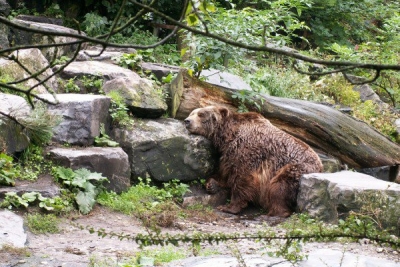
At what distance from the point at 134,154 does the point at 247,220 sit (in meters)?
1.84

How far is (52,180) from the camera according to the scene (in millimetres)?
7301

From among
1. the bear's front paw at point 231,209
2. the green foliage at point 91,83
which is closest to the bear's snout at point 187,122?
the bear's front paw at point 231,209

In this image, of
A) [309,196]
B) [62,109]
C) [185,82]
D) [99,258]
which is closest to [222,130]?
[185,82]

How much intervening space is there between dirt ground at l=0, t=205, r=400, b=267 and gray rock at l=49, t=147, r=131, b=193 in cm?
51

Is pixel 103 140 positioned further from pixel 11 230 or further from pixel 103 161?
pixel 11 230

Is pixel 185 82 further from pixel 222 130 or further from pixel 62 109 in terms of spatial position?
pixel 62 109

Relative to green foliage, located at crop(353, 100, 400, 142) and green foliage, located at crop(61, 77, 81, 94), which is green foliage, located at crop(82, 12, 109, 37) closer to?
green foliage, located at crop(61, 77, 81, 94)

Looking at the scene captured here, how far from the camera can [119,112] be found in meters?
8.62

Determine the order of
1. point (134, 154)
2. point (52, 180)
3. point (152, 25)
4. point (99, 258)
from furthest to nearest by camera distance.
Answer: point (152, 25) → point (134, 154) → point (52, 180) → point (99, 258)

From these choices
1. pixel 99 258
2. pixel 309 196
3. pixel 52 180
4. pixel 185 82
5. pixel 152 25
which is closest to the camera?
pixel 99 258

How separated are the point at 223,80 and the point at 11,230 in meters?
4.53

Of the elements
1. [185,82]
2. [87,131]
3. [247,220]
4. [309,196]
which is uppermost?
[185,82]

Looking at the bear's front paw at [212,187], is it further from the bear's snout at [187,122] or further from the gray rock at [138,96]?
the gray rock at [138,96]

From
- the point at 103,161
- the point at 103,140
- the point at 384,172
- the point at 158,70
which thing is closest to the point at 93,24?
the point at 158,70
